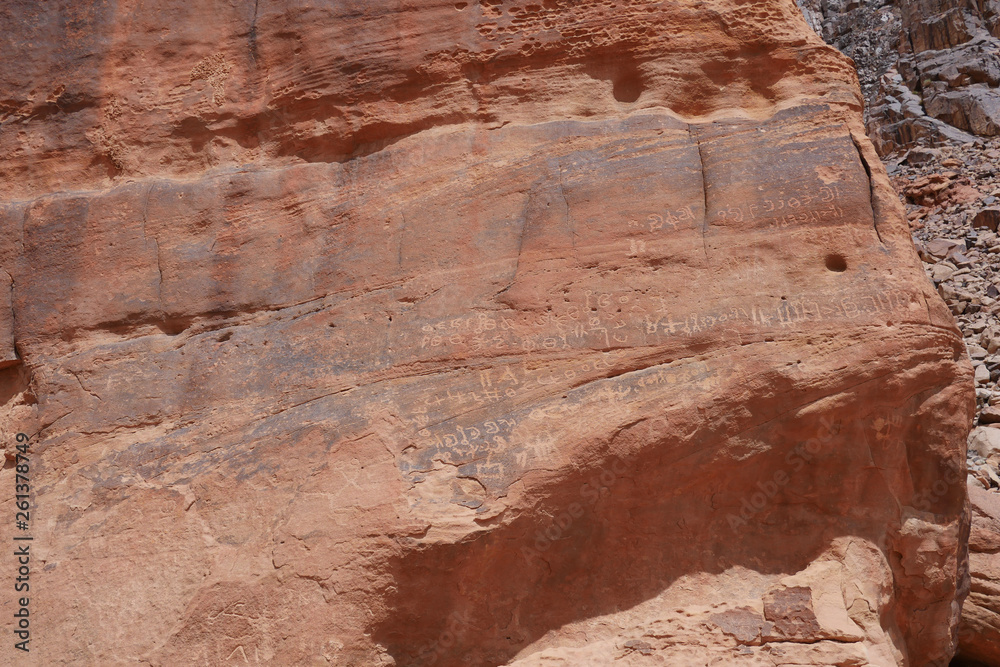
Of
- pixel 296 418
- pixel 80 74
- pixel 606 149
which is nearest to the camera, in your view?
pixel 296 418

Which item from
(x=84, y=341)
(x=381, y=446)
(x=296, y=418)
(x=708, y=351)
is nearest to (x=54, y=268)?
(x=84, y=341)

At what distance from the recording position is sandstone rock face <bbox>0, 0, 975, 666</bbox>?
434 centimetres

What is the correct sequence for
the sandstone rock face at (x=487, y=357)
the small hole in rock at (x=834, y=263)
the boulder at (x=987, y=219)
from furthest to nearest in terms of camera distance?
the boulder at (x=987, y=219) < the small hole in rock at (x=834, y=263) < the sandstone rock face at (x=487, y=357)

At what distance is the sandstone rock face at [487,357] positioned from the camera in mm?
4340

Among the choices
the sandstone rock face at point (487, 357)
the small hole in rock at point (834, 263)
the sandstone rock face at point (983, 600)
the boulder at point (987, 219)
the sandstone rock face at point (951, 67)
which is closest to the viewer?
the sandstone rock face at point (487, 357)

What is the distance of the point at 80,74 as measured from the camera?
19.4ft

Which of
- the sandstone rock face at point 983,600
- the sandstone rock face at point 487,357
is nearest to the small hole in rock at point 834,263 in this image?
the sandstone rock face at point 487,357

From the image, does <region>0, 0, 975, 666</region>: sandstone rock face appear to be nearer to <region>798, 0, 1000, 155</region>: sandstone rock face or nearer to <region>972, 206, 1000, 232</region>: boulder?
<region>972, 206, 1000, 232</region>: boulder

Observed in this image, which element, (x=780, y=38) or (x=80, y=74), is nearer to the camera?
(x=780, y=38)

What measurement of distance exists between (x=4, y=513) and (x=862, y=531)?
A: 16.1 feet

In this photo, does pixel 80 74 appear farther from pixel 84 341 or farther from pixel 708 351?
pixel 708 351

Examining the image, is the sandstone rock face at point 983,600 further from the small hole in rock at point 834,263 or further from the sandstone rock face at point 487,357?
the small hole in rock at point 834,263

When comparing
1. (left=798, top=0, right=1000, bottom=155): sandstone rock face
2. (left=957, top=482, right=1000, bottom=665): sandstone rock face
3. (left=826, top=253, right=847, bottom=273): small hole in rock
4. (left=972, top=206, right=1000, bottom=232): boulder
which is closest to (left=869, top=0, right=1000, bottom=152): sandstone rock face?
(left=798, top=0, right=1000, bottom=155): sandstone rock face

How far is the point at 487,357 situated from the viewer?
15.4ft
